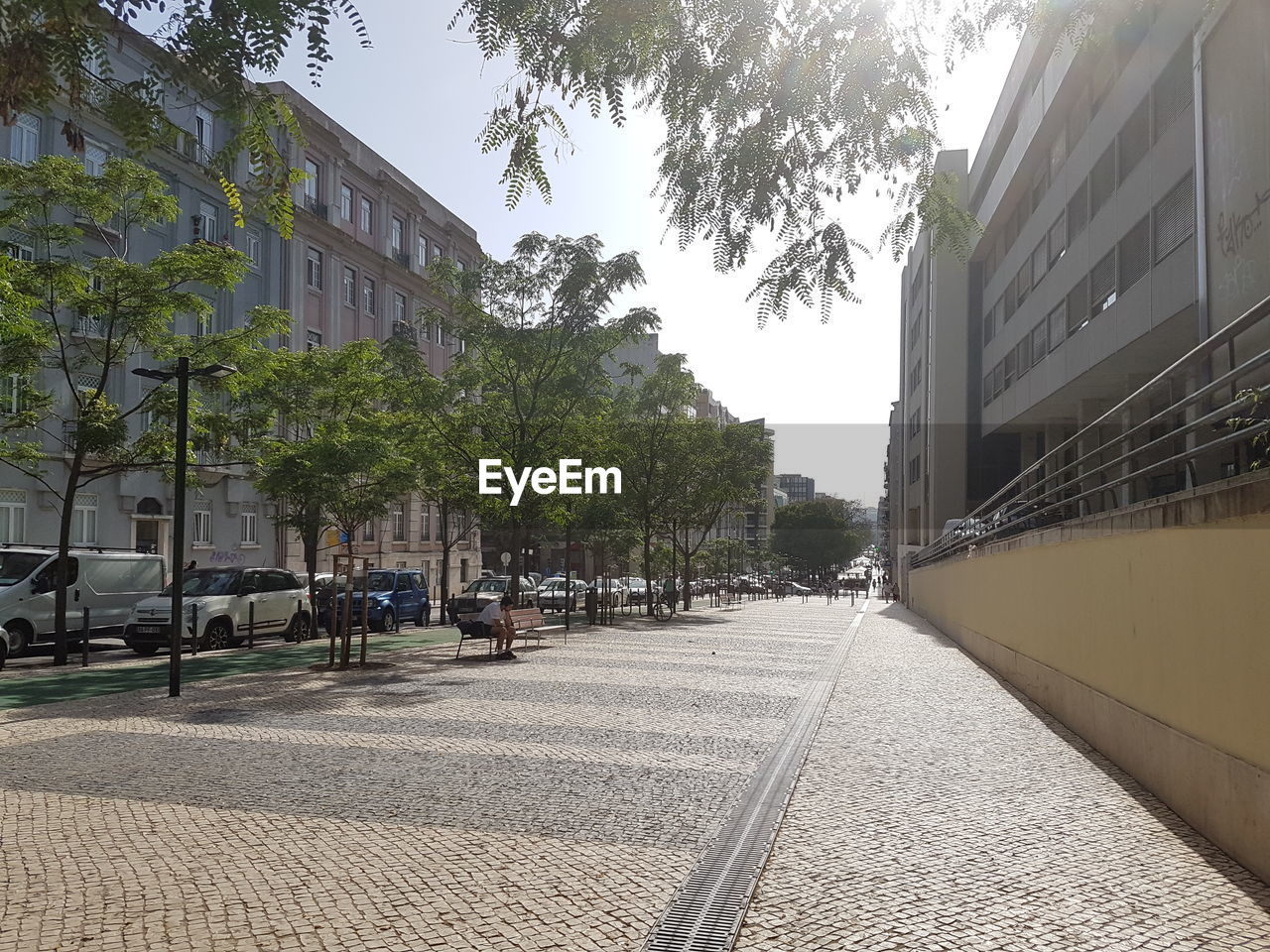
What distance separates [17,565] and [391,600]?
10.6m

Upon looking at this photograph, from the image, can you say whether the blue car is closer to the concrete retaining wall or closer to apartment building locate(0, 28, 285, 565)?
apartment building locate(0, 28, 285, 565)

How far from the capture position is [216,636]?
21.2 metres

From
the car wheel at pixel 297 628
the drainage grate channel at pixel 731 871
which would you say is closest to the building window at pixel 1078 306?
the car wheel at pixel 297 628

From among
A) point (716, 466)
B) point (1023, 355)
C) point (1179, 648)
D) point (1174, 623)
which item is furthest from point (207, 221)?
point (1179, 648)

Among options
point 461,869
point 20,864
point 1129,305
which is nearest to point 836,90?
point 461,869

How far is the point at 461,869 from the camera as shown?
558cm

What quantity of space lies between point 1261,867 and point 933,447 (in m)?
45.8

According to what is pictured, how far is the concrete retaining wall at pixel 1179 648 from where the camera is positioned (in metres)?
5.79

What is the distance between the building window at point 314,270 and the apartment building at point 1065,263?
26191 millimetres

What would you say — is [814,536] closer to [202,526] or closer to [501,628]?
[202,526]

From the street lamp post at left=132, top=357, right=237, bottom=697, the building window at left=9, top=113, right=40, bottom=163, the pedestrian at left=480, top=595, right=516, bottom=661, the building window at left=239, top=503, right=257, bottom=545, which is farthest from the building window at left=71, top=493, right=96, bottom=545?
the street lamp post at left=132, top=357, right=237, bottom=697

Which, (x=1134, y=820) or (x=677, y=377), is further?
(x=677, y=377)

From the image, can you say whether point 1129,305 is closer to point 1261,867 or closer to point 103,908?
point 1261,867

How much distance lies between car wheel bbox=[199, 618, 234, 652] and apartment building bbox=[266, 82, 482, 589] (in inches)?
598
